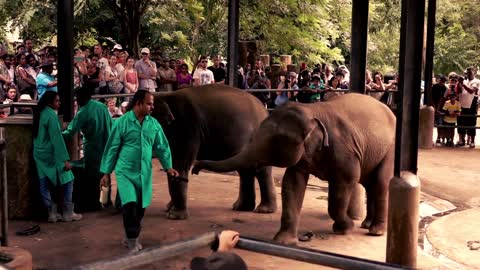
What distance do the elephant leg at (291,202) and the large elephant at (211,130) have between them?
1333mm

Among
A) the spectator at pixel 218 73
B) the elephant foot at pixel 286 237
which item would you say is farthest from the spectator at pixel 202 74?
the elephant foot at pixel 286 237

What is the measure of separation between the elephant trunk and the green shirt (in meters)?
1.92

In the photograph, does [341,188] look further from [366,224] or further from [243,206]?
[243,206]

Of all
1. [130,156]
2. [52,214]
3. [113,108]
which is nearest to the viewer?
[130,156]

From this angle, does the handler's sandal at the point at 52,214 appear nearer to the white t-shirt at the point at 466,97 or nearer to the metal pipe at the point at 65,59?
the metal pipe at the point at 65,59

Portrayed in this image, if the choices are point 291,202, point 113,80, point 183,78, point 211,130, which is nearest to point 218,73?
point 183,78

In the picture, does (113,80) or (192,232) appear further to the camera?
(113,80)

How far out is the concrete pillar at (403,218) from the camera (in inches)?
274

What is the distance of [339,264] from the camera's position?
248cm

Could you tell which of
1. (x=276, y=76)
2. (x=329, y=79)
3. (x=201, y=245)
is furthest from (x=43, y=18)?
(x=201, y=245)

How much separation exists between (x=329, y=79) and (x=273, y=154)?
1042 centimetres

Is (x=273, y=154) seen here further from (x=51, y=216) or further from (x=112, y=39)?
(x=112, y=39)

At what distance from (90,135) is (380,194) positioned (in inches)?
146

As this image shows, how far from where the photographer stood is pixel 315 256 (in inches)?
101
